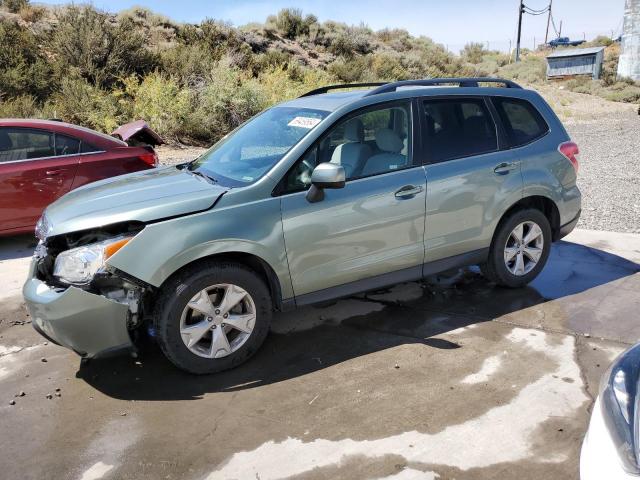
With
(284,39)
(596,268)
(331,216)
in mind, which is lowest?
(596,268)

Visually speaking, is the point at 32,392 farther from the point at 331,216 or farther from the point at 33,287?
the point at 331,216

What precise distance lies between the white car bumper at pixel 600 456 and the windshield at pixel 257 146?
265cm

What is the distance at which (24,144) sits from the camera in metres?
6.77

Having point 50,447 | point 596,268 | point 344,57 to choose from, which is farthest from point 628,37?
point 50,447

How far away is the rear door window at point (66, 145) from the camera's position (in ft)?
22.6

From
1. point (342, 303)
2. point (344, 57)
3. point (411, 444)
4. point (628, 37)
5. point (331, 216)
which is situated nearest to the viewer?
point (411, 444)

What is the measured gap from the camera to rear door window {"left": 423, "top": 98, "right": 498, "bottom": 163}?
476 cm

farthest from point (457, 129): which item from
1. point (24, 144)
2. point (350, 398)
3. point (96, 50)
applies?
point (96, 50)

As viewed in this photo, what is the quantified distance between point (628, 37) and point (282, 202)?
39495mm

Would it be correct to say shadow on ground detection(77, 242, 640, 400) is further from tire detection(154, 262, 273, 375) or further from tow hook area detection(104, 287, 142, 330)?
tow hook area detection(104, 287, 142, 330)

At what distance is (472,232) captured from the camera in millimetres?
4949

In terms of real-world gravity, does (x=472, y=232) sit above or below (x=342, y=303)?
above

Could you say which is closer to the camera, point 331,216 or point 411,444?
point 411,444

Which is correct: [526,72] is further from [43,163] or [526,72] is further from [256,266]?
[256,266]
